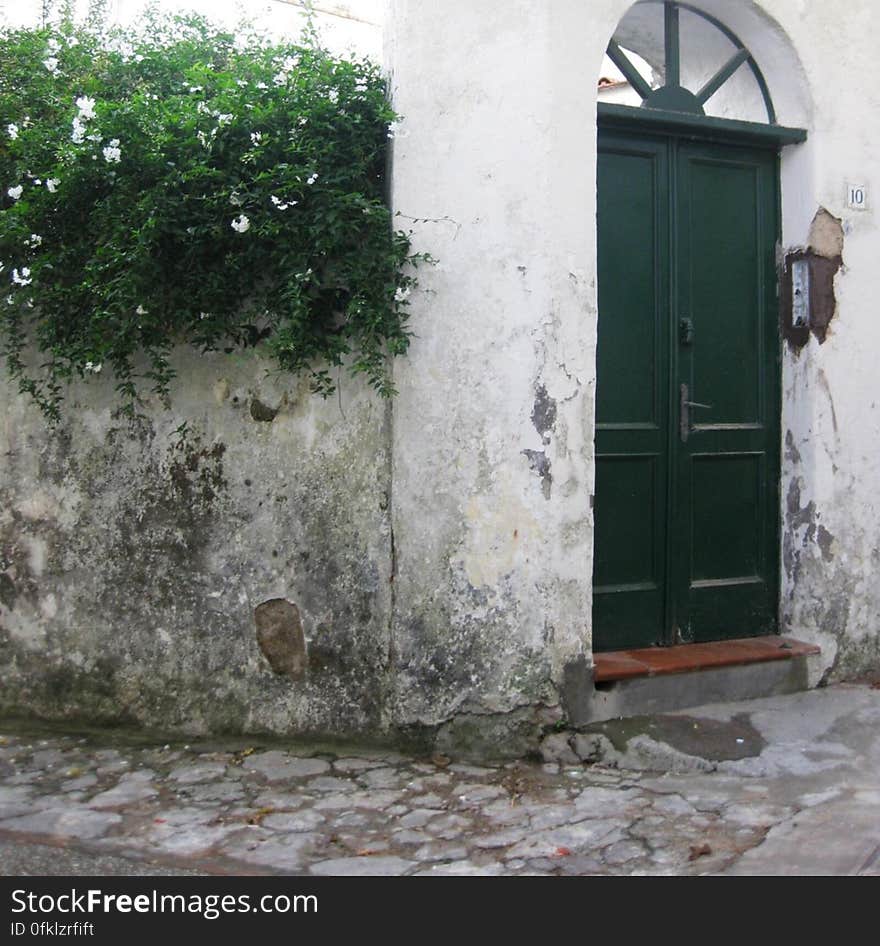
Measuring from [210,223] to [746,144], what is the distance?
2.65 m

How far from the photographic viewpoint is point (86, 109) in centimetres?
445

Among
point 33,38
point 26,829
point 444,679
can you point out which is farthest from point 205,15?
point 26,829

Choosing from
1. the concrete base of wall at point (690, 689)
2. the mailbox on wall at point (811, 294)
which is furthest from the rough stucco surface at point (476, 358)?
the mailbox on wall at point (811, 294)

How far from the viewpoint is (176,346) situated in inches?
186

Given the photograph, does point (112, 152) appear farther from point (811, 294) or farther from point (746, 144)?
point (811, 294)

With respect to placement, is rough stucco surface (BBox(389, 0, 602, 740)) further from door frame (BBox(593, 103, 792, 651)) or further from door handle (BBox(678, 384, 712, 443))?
door handle (BBox(678, 384, 712, 443))

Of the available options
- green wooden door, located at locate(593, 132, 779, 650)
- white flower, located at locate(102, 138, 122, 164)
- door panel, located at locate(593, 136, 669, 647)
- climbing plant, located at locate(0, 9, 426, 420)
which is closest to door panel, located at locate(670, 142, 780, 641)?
green wooden door, located at locate(593, 132, 779, 650)

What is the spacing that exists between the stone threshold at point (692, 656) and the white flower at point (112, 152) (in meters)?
2.91

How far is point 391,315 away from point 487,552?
1.05m

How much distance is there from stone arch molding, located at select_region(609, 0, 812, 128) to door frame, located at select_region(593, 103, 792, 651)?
161 mm

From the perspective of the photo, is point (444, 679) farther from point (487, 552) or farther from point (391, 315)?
point (391, 315)

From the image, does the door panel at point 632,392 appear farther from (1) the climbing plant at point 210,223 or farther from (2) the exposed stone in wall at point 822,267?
(1) the climbing plant at point 210,223

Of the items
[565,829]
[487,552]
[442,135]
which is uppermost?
[442,135]

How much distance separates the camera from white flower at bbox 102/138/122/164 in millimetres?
4324
